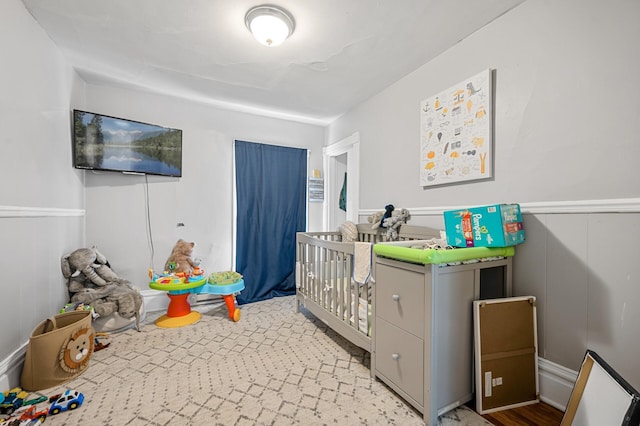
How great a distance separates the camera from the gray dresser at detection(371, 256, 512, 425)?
1275 millimetres

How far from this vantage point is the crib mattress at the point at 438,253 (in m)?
1.25

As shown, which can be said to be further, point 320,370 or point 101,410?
point 320,370

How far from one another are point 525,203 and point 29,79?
3163 millimetres

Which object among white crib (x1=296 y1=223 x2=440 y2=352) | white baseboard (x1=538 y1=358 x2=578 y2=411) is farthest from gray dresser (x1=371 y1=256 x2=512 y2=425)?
white baseboard (x1=538 y1=358 x2=578 y2=411)

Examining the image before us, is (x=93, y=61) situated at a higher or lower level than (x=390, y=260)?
higher

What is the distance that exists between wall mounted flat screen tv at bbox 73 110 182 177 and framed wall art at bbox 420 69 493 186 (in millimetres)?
2521

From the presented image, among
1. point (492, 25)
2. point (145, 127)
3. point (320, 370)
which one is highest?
point (492, 25)

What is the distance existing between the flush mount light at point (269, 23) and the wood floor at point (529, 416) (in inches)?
96.5

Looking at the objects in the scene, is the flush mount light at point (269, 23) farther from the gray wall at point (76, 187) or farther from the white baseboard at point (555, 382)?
the white baseboard at point (555, 382)

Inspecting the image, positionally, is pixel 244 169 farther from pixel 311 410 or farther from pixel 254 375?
pixel 311 410

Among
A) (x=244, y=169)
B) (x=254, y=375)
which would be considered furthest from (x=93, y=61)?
(x=254, y=375)

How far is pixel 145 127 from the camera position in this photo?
2707 mm

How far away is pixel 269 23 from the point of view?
164 cm

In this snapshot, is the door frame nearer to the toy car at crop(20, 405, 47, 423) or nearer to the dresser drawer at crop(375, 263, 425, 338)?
the dresser drawer at crop(375, 263, 425, 338)
